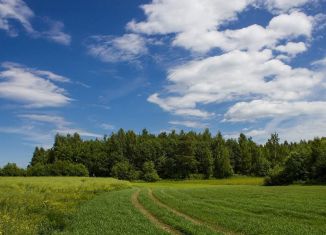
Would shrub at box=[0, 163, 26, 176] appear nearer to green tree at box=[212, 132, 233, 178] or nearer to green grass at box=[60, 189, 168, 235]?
green tree at box=[212, 132, 233, 178]

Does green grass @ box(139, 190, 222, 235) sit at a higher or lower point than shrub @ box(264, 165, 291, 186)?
lower

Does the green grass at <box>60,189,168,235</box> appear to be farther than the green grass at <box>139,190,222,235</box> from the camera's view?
Yes

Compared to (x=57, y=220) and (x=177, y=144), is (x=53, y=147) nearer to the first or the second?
(x=177, y=144)

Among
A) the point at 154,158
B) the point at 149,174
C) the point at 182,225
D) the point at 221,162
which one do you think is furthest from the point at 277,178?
the point at 154,158

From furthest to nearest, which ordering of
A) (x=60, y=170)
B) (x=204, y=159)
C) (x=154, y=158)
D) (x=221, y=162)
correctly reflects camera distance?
(x=154, y=158)
(x=204, y=159)
(x=221, y=162)
(x=60, y=170)

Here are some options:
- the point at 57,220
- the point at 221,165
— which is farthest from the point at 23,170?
the point at 57,220

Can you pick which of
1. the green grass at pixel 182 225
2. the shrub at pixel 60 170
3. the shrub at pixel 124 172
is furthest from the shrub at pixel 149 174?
the green grass at pixel 182 225

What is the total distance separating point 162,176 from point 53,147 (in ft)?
174

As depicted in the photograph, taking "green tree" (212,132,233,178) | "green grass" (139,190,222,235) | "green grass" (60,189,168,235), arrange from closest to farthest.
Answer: "green grass" (139,190,222,235) < "green grass" (60,189,168,235) < "green tree" (212,132,233,178)

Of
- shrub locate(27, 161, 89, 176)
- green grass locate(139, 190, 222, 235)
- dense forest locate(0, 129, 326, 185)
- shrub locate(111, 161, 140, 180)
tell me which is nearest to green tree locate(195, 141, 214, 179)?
dense forest locate(0, 129, 326, 185)

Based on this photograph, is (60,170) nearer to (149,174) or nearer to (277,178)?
(149,174)

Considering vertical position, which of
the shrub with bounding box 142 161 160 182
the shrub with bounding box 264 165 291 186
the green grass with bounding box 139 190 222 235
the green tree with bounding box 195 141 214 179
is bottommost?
the green grass with bounding box 139 190 222 235

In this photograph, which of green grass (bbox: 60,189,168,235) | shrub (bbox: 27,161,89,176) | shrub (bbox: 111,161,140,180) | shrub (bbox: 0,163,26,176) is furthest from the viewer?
shrub (bbox: 0,163,26,176)

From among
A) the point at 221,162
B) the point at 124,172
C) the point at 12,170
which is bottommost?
the point at 124,172
